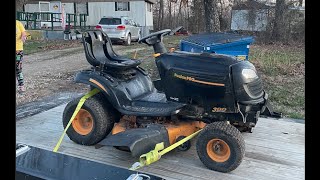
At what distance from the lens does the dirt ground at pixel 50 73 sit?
7057 mm

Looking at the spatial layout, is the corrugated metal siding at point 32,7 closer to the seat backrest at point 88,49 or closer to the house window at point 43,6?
the house window at point 43,6

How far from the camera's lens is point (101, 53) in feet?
13.3

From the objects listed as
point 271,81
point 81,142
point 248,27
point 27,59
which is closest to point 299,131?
point 81,142

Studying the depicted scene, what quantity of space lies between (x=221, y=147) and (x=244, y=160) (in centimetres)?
43

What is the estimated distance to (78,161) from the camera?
2.82 m

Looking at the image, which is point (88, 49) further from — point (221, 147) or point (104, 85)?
point (221, 147)

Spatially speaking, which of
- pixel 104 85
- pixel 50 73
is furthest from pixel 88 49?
pixel 50 73

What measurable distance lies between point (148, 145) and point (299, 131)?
6.93ft

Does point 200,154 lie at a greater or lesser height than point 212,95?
lesser

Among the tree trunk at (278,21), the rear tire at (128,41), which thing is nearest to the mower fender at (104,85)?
the rear tire at (128,41)

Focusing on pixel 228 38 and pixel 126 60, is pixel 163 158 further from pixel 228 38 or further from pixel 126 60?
pixel 228 38

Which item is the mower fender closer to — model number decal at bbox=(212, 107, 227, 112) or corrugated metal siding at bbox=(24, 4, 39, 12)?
model number decal at bbox=(212, 107, 227, 112)

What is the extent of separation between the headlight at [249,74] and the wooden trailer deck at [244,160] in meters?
0.81

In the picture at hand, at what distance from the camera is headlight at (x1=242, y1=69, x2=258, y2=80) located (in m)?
3.18
